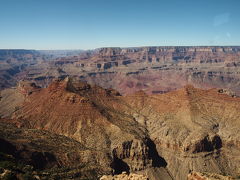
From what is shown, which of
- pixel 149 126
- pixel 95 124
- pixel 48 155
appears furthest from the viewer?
pixel 149 126

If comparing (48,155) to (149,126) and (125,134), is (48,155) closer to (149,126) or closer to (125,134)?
(125,134)

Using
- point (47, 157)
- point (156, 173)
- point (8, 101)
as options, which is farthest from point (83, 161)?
point (8, 101)

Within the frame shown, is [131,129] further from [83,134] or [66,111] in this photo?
[66,111]

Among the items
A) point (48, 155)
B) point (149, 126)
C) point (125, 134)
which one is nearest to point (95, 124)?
point (125, 134)

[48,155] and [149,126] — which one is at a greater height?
[48,155]

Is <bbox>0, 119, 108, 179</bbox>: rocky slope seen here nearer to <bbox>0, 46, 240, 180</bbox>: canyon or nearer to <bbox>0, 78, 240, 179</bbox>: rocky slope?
<bbox>0, 46, 240, 180</bbox>: canyon

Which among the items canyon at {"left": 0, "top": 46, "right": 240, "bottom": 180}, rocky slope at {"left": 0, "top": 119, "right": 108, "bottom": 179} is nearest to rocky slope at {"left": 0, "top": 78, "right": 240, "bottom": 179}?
canyon at {"left": 0, "top": 46, "right": 240, "bottom": 180}

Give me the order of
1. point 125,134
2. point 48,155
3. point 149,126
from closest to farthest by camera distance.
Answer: point 48,155 < point 125,134 < point 149,126

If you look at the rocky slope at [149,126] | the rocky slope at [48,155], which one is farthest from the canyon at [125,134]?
the rocky slope at [48,155]
